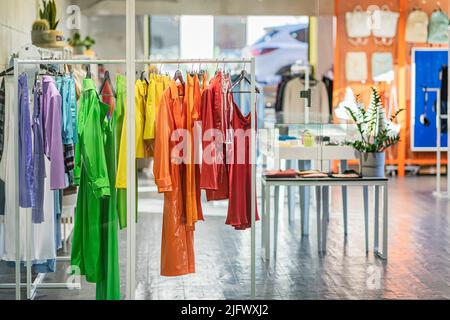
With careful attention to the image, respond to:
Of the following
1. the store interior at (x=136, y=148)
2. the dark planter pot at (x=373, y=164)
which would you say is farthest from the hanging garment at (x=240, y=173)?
the dark planter pot at (x=373, y=164)

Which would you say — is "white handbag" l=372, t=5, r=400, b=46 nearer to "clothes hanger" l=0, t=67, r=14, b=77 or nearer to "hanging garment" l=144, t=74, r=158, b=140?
"hanging garment" l=144, t=74, r=158, b=140

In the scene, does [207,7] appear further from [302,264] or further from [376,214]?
[376,214]

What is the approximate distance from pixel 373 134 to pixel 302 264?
3.34 ft

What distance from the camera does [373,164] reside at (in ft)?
20.7

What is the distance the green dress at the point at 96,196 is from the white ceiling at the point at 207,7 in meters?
0.39

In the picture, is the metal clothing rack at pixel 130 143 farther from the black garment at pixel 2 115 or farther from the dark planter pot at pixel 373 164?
the dark planter pot at pixel 373 164

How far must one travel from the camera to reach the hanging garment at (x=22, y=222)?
454 cm

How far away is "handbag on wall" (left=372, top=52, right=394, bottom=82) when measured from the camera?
646cm

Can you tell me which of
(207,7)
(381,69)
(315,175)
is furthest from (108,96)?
(381,69)

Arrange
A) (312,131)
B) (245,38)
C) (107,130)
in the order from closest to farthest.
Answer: (107,130) < (245,38) < (312,131)

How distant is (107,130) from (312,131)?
6.43ft
